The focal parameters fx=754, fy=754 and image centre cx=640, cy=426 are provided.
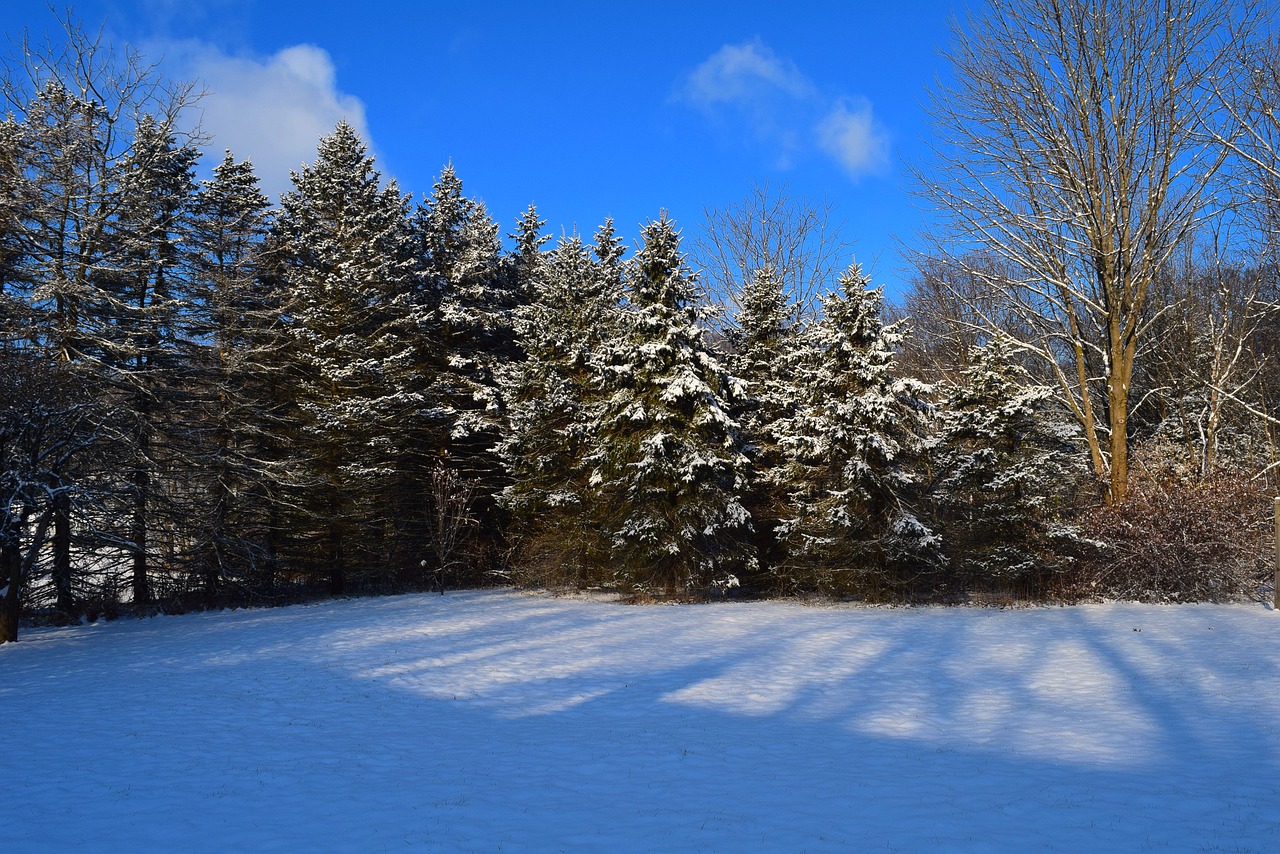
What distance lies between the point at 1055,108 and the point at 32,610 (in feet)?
94.4

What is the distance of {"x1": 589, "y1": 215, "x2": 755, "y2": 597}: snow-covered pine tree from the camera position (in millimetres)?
20094

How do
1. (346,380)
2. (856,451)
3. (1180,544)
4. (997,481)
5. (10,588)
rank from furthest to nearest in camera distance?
(346,380)
(856,451)
(997,481)
(1180,544)
(10,588)

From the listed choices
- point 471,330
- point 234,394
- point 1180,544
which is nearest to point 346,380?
point 234,394

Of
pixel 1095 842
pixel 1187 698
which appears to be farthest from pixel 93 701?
pixel 1187 698

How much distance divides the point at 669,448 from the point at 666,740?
495 inches

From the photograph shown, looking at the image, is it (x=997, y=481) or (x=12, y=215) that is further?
(x=997, y=481)

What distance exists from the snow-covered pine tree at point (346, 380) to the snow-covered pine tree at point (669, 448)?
7.97 m

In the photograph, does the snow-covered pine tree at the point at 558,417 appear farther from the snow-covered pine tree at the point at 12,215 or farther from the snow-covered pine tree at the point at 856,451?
the snow-covered pine tree at the point at 12,215

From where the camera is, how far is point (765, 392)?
882 inches

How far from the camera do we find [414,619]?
18406 mm

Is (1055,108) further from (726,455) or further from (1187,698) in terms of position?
(1187,698)

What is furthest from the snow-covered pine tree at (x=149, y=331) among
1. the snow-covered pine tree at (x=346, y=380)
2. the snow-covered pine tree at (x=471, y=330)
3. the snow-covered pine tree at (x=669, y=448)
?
the snow-covered pine tree at (x=669, y=448)

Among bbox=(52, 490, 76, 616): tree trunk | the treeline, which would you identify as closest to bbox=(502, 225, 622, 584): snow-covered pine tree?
the treeline

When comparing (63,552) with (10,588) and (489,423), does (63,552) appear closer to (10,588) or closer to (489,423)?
(10,588)
